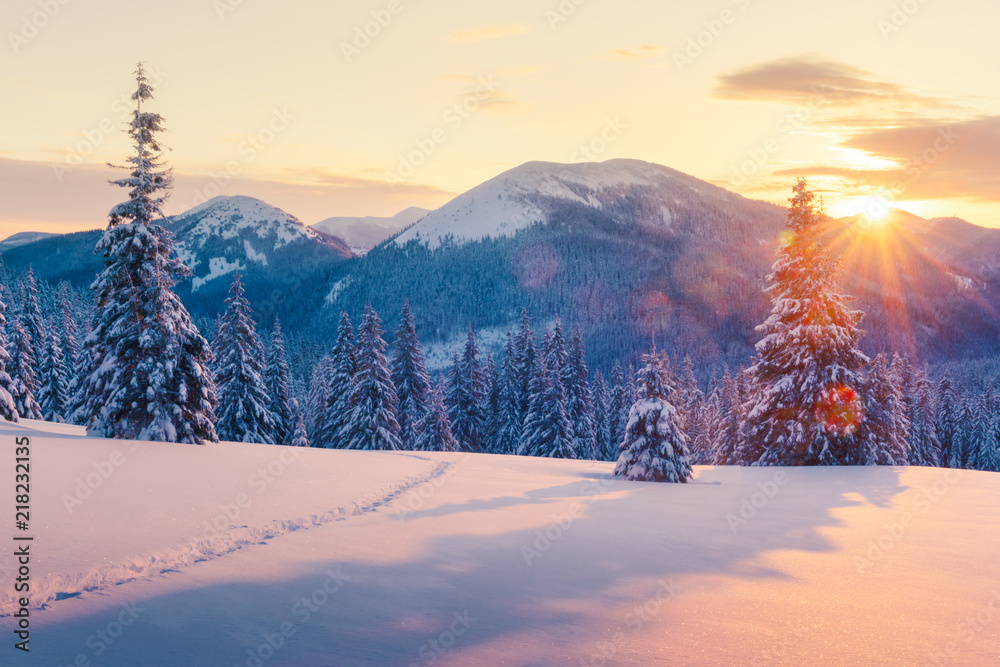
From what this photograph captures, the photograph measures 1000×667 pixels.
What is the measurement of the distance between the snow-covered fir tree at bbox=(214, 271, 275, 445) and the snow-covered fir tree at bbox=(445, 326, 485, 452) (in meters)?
18.0

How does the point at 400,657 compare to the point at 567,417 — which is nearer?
the point at 400,657

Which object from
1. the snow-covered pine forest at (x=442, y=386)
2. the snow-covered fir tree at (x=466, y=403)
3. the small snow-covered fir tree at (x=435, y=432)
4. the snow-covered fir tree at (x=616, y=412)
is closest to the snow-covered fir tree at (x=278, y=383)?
the snow-covered pine forest at (x=442, y=386)

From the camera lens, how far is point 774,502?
14.3 metres

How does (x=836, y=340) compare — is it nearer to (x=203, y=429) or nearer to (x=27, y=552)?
(x=203, y=429)

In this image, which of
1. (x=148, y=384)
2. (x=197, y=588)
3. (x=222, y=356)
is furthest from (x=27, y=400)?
(x=197, y=588)

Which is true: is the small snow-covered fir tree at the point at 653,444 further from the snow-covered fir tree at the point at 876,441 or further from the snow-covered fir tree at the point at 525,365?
the snow-covered fir tree at the point at 525,365

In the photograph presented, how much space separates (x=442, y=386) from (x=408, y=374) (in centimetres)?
594

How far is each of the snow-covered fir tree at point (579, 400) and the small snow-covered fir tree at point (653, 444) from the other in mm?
30381

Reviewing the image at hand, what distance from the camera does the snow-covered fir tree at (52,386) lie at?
164ft

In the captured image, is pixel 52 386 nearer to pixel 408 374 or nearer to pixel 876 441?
pixel 408 374

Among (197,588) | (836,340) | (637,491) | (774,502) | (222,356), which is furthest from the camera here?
(222,356)

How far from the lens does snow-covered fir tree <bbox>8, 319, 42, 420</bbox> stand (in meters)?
41.2

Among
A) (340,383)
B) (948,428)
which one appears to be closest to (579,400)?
(340,383)

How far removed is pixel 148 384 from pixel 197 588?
17728mm
